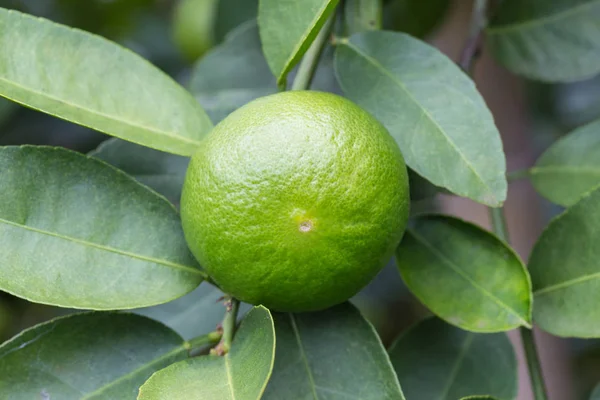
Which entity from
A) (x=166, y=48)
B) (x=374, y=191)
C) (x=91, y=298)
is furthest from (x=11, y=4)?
(x=374, y=191)

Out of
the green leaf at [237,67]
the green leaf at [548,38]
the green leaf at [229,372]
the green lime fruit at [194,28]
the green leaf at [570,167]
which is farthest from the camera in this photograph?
the green lime fruit at [194,28]

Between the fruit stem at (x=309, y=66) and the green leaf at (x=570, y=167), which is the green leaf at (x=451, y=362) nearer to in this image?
the green leaf at (x=570, y=167)

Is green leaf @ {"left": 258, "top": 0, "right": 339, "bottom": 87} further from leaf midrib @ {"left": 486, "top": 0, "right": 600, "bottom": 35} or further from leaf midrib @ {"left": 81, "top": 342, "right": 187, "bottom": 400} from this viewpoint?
leaf midrib @ {"left": 486, "top": 0, "right": 600, "bottom": 35}

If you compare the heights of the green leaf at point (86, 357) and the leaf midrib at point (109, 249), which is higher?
the leaf midrib at point (109, 249)

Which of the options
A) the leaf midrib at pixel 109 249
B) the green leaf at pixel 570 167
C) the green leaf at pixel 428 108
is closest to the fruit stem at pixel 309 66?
the green leaf at pixel 428 108

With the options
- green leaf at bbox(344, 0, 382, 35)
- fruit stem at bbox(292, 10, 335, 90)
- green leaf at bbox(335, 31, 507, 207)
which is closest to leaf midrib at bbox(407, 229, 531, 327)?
green leaf at bbox(335, 31, 507, 207)

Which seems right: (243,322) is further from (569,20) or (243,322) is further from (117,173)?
(569,20)

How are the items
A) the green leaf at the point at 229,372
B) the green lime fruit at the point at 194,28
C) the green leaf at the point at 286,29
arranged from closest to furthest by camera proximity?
the green leaf at the point at 229,372 < the green leaf at the point at 286,29 < the green lime fruit at the point at 194,28
